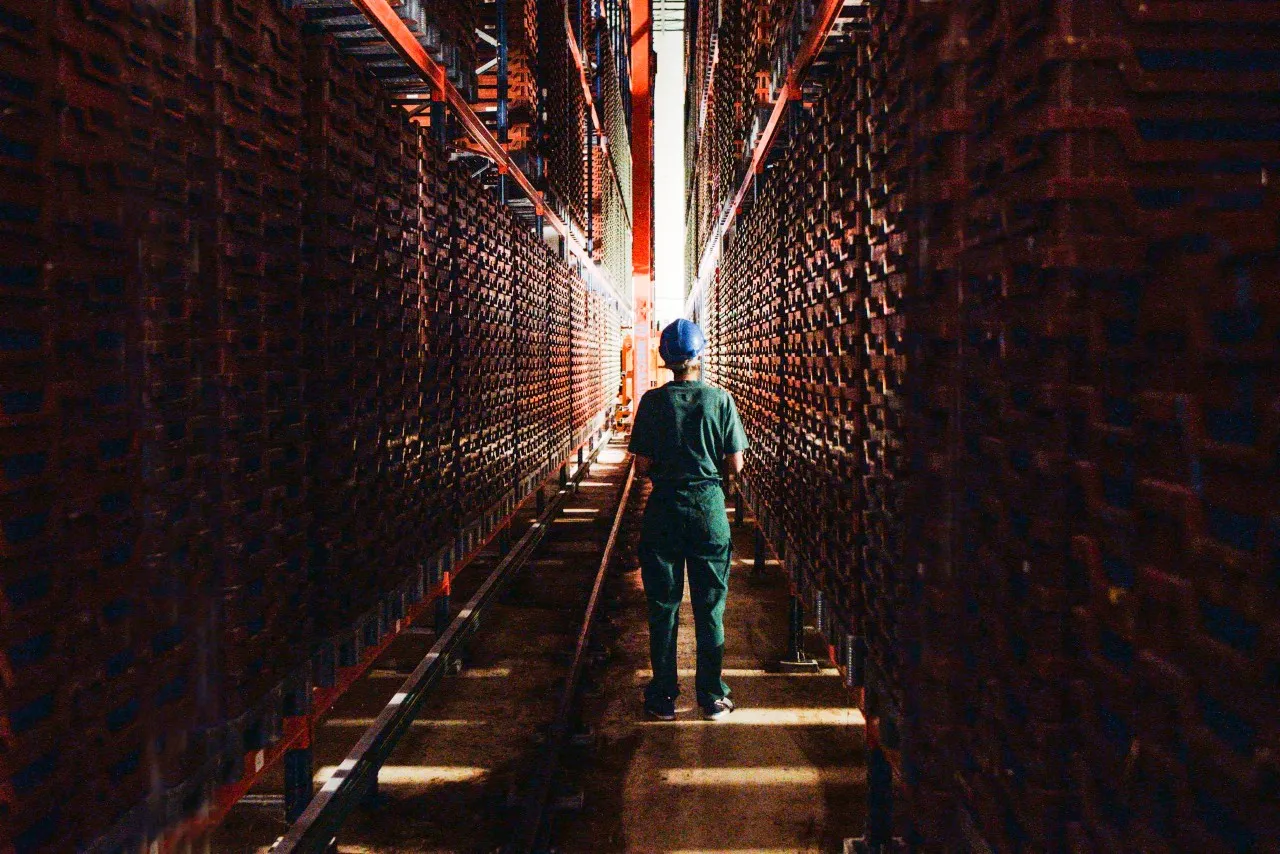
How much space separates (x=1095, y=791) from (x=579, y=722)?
3524 millimetres

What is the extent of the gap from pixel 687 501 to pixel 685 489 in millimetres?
65

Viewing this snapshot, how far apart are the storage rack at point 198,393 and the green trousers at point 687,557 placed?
4.03 feet

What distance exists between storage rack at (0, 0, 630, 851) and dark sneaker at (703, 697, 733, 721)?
172 centimetres

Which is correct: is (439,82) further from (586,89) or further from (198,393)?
(586,89)

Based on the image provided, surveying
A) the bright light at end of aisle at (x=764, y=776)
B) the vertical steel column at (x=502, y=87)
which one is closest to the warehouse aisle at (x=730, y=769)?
the bright light at end of aisle at (x=764, y=776)

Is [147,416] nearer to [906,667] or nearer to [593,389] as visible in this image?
[906,667]

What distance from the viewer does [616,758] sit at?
4348 mm

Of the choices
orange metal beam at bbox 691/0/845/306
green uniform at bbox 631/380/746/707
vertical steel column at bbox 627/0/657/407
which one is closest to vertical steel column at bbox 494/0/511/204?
orange metal beam at bbox 691/0/845/306

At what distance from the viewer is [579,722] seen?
4.60 metres

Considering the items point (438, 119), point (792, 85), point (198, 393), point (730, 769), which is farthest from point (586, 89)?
point (198, 393)

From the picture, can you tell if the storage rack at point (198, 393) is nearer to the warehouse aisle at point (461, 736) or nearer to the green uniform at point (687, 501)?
the warehouse aisle at point (461, 736)

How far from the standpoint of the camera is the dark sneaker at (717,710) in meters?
4.73

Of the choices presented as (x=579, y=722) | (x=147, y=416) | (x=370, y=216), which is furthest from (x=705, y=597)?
(x=147, y=416)

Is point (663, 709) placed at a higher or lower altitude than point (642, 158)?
lower
